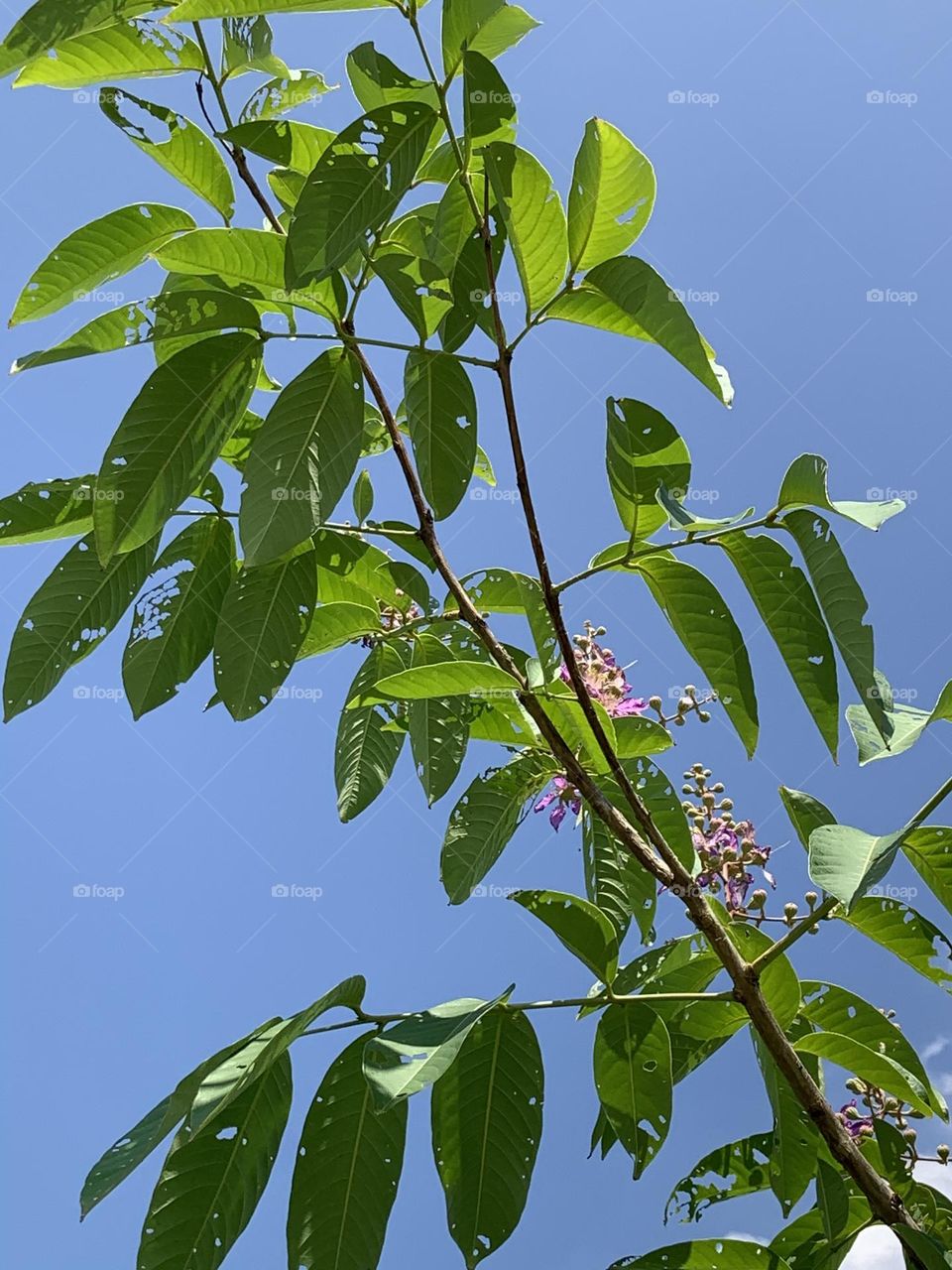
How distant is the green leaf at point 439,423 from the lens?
78 cm

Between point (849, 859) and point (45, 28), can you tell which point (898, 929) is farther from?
point (45, 28)

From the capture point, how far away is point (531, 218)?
2.45 ft

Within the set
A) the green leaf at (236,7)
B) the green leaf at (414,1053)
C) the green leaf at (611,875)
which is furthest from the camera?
the green leaf at (611,875)

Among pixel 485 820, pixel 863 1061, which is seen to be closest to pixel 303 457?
pixel 485 820

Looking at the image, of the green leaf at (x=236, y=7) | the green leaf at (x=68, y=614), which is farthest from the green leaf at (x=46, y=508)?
the green leaf at (x=236, y=7)

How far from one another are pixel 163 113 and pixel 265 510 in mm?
326

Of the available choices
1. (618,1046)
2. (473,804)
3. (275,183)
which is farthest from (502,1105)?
(275,183)

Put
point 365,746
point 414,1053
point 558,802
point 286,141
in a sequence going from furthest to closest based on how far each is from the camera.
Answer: point 558,802, point 365,746, point 286,141, point 414,1053

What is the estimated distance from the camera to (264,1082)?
72cm

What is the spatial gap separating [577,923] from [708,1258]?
0.24 metres

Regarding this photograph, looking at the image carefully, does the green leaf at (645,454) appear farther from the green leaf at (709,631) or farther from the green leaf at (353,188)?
the green leaf at (353,188)

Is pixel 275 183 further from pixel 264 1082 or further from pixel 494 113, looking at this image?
pixel 264 1082

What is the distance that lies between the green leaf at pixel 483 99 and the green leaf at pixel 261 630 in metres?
0.29

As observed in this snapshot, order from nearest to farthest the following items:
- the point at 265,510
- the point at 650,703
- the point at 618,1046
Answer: the point at 265,510 < the point at 618,1046 < the point at 650,703
